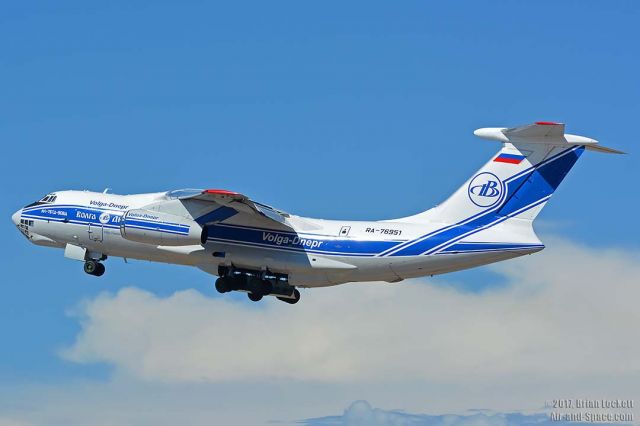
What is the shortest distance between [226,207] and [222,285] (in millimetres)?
1540

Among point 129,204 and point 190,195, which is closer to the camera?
point 190,195

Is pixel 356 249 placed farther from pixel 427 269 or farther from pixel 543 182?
pixel 543 182

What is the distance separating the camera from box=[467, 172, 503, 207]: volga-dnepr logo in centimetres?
2316

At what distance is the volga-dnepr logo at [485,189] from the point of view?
23156 mm

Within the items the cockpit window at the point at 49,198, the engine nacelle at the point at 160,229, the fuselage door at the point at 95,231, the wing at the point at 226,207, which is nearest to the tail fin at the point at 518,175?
the wing at the point at 226,207

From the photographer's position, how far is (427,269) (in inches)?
917

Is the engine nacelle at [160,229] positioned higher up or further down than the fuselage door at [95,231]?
further down

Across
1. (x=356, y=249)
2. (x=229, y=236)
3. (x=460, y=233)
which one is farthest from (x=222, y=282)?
(x=460, y=233)

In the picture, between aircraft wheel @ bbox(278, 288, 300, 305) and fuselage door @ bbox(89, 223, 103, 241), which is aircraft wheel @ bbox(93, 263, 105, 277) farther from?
aircraft wheel @ bbox(278, 288, 300, 305)

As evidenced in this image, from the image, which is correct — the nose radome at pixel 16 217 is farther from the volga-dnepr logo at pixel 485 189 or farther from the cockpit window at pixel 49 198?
the volga-dnepr logo at pixel 485 189

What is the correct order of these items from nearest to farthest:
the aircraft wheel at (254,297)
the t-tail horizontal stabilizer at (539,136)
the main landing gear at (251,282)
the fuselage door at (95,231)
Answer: the t-tail horizontal stabilizer at (539,136)
the main landing gear at (251,282)
the aircraft wheel at (254,297)
the fuselage door at (95,231)

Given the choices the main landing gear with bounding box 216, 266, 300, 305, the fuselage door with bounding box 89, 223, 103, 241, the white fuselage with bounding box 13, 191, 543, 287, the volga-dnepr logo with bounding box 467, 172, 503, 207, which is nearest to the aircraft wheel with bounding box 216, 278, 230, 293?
the main landing gear with bounding box 216, 266, 300, 305

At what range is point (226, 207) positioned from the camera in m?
23.9

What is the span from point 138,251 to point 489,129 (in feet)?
22.0
